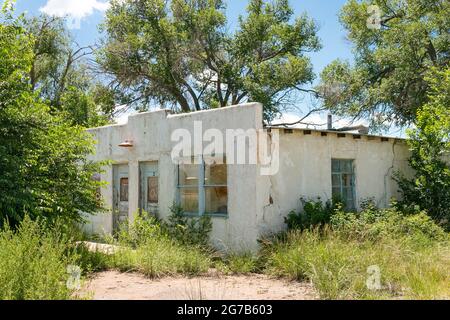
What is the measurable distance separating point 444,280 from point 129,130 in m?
9.11

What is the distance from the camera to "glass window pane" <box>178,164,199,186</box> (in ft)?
38.3

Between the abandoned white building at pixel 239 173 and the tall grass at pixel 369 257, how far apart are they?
3.55ft

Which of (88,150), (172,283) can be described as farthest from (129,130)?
(172,283)

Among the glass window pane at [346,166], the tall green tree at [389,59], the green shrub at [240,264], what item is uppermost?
the tall green tree at [389,59]

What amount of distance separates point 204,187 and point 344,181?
3.86 m

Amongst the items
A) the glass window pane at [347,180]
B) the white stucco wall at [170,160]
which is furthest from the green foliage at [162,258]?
the glass window pane at [347,180]

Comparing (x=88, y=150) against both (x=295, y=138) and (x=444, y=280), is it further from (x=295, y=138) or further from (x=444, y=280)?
(x=444, y=280)

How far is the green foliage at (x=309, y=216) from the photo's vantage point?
33.9 feet

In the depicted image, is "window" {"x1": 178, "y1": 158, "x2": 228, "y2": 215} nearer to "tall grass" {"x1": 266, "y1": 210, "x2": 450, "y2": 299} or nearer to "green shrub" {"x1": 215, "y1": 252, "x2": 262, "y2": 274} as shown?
"green shrub" {"x1": 215, "y1": 252, "x2": 262, "y2": 274}

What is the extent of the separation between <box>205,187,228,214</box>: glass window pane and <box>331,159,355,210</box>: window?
9.68 feet

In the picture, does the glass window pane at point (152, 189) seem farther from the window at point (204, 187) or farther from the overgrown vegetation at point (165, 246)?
the window at point (204, 187)

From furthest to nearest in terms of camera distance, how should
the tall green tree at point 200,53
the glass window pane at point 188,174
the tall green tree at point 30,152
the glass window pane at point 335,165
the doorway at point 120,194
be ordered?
1. the tall green tree at point 200,53
2. the doorway at point 120,194
3. the glass window pane at point 335,165
4. the glass window pane at point 188,174
5. the tall green tree at point 30,152

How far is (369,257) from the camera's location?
8.04m

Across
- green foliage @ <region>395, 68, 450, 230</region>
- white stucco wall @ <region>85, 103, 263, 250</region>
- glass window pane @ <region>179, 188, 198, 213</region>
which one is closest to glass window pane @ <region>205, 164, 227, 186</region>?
white stucco wall @ <region>85, 103, 263, 250</region>
